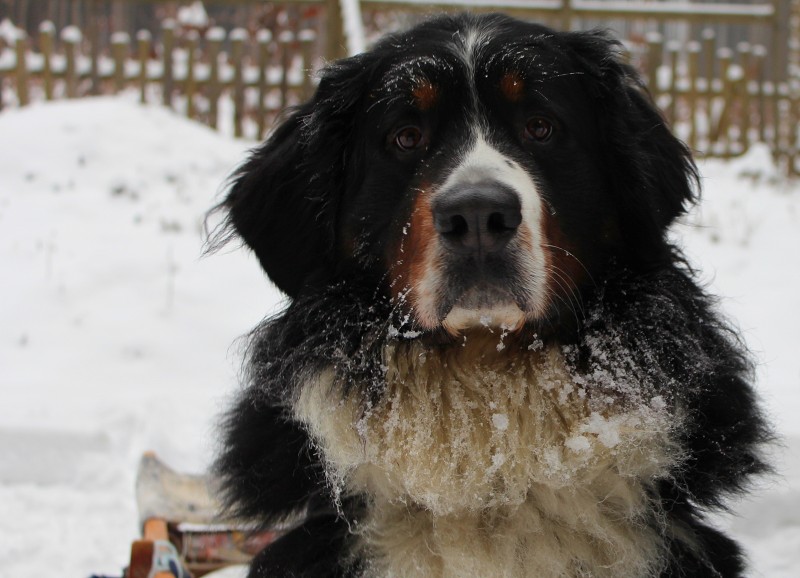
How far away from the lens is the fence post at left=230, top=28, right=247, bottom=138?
1034 cm

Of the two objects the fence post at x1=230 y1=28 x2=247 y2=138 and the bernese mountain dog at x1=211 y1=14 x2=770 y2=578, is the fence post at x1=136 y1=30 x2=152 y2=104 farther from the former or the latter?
the bernese mountain dog at x1=211 y1=14 x2=770 y2=578

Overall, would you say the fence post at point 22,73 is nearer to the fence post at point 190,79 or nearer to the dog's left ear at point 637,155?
the fence post at point 190,79

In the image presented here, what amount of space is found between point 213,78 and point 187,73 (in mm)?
319

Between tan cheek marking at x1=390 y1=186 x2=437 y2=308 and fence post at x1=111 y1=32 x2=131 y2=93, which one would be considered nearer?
tan cheek marking at x1=390 y1=186 x2=437 y2=308

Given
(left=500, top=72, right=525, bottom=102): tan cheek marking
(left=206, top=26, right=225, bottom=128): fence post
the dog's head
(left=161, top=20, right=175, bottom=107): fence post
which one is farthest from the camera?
(left=206, top=26, right=225, bottom=128): fence post

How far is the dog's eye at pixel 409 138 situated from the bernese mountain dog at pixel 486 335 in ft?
0.04

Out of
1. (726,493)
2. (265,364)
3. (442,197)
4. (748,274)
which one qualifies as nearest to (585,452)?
(726,493)

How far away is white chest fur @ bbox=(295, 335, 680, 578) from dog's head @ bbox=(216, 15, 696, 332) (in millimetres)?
187

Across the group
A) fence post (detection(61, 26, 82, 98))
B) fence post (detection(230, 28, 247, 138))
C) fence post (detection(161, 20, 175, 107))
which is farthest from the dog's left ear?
fence post (detection(61, 26, 82, 98))

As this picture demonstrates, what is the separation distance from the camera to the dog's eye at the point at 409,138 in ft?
8.34

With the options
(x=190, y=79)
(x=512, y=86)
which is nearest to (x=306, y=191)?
(x=512, y=86)

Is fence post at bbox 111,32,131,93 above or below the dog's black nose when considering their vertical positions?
above

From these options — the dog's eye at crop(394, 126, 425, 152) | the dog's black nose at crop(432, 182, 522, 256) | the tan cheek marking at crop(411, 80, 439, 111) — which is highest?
the tan cheek marking at crop(411, 80, 439, 111)

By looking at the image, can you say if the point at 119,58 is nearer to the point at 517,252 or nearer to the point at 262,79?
the point at 262,79
